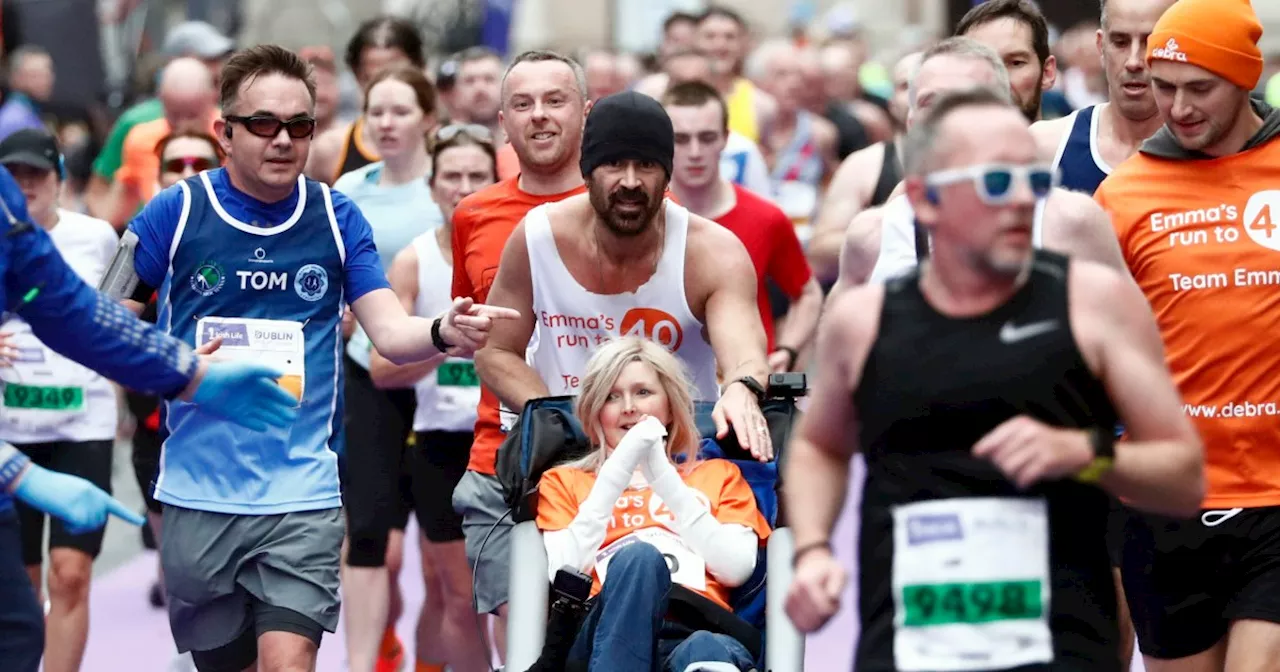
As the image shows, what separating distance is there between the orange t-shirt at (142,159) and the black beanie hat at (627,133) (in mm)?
4927

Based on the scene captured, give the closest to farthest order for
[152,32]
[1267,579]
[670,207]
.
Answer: [1267,579] → [670,207] → [152,32]

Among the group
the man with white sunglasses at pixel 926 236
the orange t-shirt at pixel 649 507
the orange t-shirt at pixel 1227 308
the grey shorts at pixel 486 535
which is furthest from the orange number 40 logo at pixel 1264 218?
the grey shorts at pixel 486 535

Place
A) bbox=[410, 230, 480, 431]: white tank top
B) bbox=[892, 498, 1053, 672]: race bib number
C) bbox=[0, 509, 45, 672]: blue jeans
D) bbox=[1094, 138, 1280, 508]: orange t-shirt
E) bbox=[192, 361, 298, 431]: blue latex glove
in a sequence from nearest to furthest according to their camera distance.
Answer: bbox=[892, 498, 1053, 672]: race bib number → bbox=[0, 509, 45, 672]: blue jeans → bbox=[192, 361, 298, 431]: blue latex glove → bbox=[1094, 138, 1280, 508]: orange t-shirt → bbox=[410, 230, 480, 431]: white tank top

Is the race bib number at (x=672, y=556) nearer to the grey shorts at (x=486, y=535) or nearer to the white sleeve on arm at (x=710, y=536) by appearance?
the white sleeve on arm at (x=710, y=536)

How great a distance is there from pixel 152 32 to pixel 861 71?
7.35m

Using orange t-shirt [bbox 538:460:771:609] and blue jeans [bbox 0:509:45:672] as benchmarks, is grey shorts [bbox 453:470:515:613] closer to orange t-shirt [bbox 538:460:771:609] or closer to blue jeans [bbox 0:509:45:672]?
orange t-shirt [bbox 538:460:771:609]

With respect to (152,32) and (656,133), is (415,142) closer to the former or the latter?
(656,133)

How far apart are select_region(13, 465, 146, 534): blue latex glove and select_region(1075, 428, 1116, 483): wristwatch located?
2084 millimetres

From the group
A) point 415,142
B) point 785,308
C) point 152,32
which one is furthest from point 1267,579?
point 152,32

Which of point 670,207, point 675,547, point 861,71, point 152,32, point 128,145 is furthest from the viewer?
point 152,32

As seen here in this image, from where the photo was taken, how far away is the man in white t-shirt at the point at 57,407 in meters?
8.16

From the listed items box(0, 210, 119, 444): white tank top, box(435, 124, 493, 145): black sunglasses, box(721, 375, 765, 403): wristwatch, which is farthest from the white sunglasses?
box(0, 210, 119, 444): white tank top

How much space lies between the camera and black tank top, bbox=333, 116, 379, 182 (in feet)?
32.4

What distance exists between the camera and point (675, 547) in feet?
20.2
